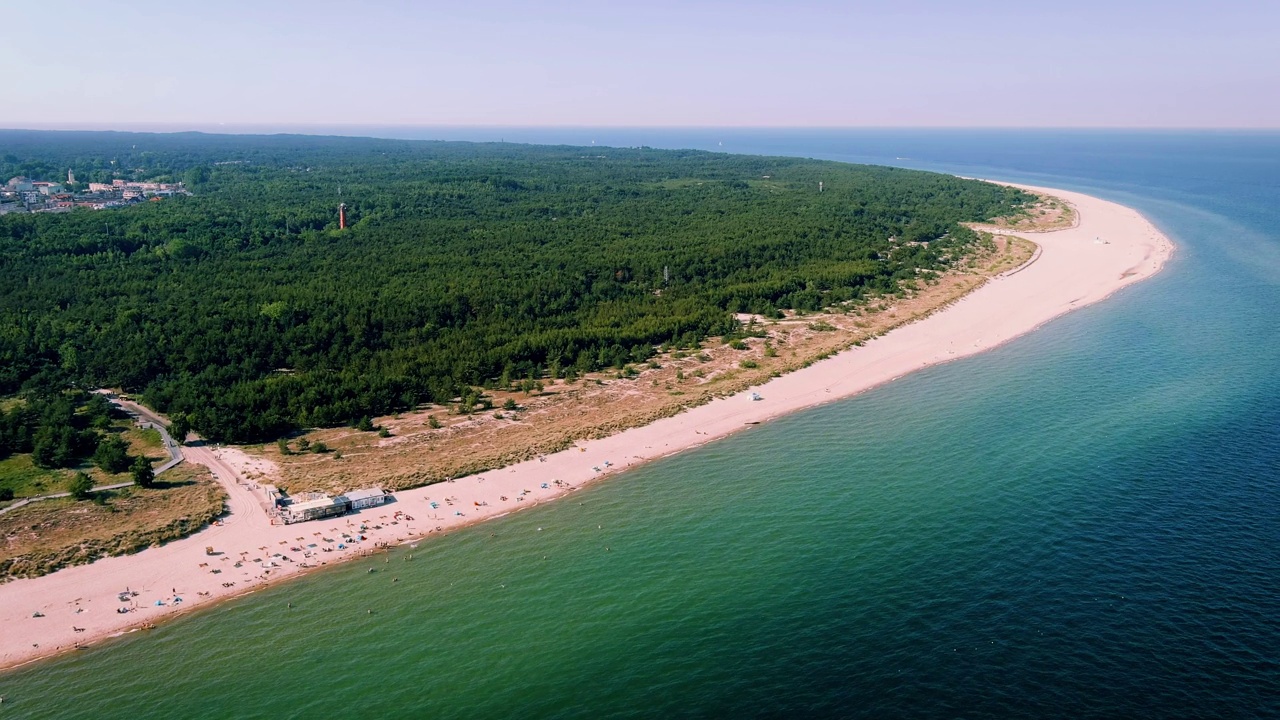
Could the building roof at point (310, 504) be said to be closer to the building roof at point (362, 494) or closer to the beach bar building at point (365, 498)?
the beach bar building at point (365, 498)

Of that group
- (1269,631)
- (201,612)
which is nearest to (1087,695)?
(1269,631)

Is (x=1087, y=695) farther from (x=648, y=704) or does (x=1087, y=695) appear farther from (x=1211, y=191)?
(x=1211, y=191)

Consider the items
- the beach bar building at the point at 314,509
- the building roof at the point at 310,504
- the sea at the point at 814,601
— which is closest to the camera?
the sea at the point at 814,601

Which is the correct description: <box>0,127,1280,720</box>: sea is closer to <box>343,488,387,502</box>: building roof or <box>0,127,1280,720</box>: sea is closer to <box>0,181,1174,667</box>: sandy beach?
<box>0,181,1174,667</box>: sandy beach

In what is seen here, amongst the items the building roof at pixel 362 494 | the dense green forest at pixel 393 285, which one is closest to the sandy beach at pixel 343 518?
the building roof at pixel 362 494

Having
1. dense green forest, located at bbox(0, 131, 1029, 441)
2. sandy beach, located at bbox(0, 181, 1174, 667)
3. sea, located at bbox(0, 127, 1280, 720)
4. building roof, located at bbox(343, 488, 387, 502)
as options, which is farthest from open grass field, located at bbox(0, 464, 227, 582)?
dense green forest, located at bbox(0, 131, 1029, 441)

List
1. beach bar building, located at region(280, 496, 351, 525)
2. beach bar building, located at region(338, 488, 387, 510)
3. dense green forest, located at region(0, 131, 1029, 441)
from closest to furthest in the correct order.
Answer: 1. beach bar building, located at region(280, 496, 351, 525)
2. beach bar building, located at region(338, 488, 387, 510)
3. dense green forest, located at region(0, 131, 1029, 441)

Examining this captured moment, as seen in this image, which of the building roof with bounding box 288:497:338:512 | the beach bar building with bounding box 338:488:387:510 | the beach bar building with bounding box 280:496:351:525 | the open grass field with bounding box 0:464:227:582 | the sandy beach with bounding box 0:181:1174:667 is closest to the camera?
the sandy beach with bounding box 0:181:1174:667
